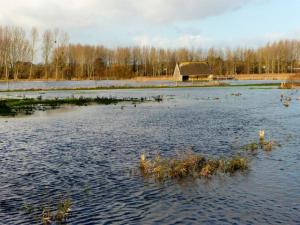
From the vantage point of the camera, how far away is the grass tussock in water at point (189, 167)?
52.7ft

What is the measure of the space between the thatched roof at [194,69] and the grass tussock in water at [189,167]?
110 metres

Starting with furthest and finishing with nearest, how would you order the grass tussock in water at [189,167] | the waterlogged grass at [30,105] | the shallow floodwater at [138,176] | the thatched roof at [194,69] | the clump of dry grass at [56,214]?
the thatched roof at [194,69] < the waterlogged grass at [30,105] < the grass tussock in water at [189,167] < the shallow floodwater at [138,176] < the clump of dry grass at [56,214]

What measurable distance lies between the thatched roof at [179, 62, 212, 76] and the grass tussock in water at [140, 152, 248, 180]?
10975 cm

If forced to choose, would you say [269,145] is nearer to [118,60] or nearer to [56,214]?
[56,214]

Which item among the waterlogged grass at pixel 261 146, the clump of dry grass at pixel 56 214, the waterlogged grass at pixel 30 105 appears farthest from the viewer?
the waterlogged grass at pixel 30 105

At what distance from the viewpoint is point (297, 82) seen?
277 feet

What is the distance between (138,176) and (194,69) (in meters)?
113

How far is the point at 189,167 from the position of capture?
661 inches

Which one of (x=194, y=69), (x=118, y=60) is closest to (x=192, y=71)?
(x=194, y=69)

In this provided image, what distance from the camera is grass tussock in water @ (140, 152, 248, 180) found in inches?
→ 632

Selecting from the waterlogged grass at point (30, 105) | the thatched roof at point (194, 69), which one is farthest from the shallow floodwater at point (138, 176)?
the thatched roof at point (194, 69)

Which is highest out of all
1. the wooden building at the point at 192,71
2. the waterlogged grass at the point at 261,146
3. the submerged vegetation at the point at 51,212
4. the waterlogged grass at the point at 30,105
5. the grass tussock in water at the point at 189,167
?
the wooden building at the point at 192,71

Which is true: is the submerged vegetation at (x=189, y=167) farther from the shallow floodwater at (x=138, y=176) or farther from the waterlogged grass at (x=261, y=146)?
the waterlogged grass at (x=261, y=146)

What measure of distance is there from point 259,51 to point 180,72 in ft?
233
